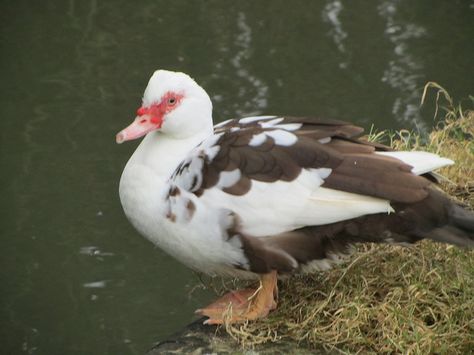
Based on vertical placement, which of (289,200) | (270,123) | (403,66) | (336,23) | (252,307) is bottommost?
(403,66)

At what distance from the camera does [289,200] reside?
361 centimetres

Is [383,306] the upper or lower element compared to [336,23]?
upper

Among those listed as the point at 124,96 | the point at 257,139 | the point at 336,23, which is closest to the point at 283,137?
the point at 257,139

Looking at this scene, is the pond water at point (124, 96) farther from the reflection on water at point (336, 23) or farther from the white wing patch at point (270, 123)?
the white wing patch at point (270, 123)

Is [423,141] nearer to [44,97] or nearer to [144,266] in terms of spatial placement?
[144,266]

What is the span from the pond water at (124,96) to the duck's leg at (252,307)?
5.40 ft

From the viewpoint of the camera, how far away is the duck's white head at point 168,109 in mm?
3896

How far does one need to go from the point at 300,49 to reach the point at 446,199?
420 cm

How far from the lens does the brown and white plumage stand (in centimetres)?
358

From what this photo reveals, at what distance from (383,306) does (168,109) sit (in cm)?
112

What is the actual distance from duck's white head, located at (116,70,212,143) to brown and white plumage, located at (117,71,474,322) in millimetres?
166

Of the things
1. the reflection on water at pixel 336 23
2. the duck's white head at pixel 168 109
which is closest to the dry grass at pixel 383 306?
the duck's white head at pixel 168 109

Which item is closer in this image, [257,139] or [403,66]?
[257,139]

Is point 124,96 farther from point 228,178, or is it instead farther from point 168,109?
point 228,178
